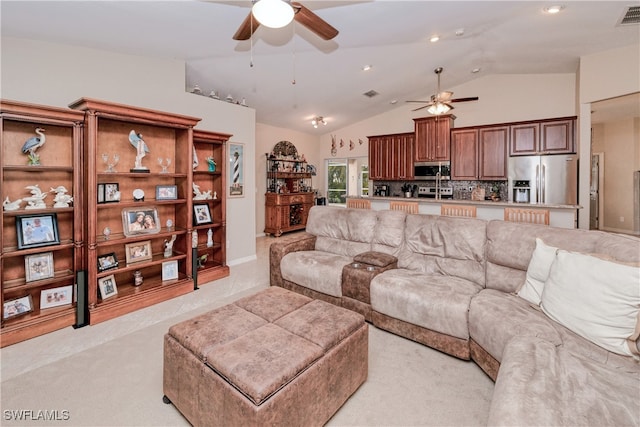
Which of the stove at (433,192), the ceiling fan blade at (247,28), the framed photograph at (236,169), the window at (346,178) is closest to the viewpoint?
the ceiling fan blade at (247,28)

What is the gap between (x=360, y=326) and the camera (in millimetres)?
1944

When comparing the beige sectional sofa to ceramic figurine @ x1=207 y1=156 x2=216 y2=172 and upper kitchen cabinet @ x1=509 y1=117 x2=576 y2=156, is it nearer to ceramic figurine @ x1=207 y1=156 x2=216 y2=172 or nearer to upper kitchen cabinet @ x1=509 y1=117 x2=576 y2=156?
ceramic figurine @ x1=207 y1=156 x2=216 y2=172

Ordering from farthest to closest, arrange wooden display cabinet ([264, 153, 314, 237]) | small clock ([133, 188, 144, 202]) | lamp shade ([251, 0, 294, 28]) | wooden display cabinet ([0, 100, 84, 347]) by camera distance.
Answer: wooden display cabinet ([264, 153, 314, 237])
small clock ([133, 188, 144, 202])
wooden display cabinet ([0, 100, 84, 347])
lamp shade ([251, 0, 294, 28])

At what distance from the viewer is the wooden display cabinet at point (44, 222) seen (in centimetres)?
261

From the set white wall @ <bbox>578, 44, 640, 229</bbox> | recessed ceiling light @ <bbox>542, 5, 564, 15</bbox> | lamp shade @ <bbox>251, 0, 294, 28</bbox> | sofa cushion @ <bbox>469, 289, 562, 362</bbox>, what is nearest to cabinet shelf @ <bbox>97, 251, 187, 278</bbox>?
lamp shade @ <bbox>251, 0, 294, 28</bbox>

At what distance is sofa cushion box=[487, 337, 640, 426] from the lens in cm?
114

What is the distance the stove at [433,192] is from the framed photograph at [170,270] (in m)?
5.69

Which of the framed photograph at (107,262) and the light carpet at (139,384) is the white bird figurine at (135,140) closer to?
the framed photograph at (107,262)

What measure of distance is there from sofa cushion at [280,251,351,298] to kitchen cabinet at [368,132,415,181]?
456 cm

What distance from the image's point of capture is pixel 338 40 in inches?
156

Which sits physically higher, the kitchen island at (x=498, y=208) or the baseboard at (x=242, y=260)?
the kitchen island at (x=498, y=208)

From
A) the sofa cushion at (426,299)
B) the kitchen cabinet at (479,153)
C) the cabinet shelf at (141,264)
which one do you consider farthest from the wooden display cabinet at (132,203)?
the kitchen cabinet at (479,153)

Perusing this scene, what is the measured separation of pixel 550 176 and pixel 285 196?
216 inches

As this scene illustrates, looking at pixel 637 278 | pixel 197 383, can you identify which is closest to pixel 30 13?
pixel 197 383
